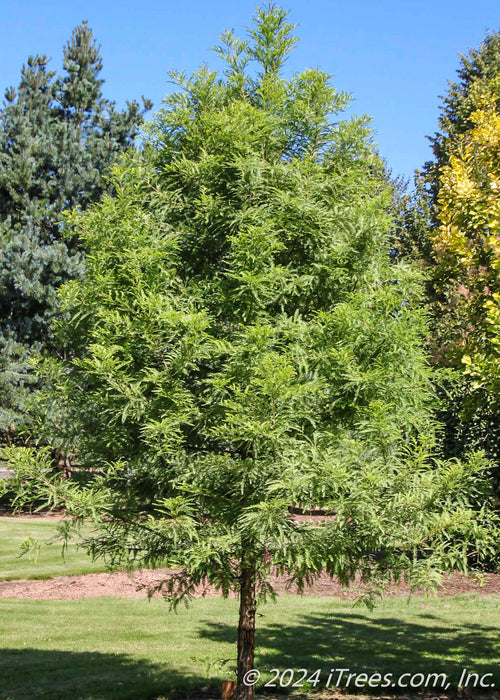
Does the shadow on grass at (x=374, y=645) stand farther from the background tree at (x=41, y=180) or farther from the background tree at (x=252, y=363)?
the background tree at (x=41, y=180)

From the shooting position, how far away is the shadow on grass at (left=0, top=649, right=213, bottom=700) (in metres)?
8.16

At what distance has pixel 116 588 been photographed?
587 inches

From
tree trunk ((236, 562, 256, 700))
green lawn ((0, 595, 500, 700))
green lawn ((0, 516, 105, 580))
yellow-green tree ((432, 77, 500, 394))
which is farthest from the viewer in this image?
green lawn ((0, 516, 105, 580))

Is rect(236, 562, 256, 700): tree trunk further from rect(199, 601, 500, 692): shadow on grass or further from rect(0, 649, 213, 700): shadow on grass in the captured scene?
rect(199, 601, 500, 692): shadow on grass

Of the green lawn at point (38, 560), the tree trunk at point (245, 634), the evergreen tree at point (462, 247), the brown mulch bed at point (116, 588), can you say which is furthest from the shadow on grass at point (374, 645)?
the green lawn at point (38, 560)

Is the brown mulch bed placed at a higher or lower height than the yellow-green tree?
lower

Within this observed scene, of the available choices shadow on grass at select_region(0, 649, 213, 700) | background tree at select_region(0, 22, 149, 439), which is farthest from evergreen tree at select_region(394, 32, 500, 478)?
background tree at select_region(0, 22, 149, 439)

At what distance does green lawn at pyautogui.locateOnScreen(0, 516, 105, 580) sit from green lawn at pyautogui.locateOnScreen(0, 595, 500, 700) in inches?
82.2

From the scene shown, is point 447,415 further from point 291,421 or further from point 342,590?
point 291,421

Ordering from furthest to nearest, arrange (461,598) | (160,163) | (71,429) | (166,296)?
(461,598) < (160,163) < (71,429) < (166,296)

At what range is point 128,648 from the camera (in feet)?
33.3

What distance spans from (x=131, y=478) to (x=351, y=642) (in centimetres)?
662

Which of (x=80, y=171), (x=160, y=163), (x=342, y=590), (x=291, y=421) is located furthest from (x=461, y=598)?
(x=80, y=171)

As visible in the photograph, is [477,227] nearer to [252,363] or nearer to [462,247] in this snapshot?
[462,247]
